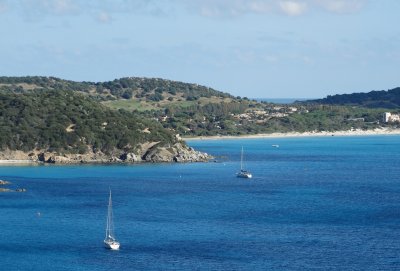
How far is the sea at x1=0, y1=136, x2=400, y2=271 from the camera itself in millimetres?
62250

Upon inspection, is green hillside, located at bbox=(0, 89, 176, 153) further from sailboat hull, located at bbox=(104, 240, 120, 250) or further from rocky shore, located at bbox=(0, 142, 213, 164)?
sailboat hull, located at bbox=(104, 240, 120, 250)

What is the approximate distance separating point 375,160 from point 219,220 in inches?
3001

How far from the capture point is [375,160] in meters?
150

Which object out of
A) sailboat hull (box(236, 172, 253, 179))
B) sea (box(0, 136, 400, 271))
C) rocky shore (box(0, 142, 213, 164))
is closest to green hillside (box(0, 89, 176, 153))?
rocky shore (box(0, 142, 213, 164))

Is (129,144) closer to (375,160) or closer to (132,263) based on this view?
(375,160)

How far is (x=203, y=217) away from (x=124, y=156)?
190 feet

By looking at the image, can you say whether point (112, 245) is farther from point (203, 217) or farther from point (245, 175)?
point (245, 175)

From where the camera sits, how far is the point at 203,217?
80.8m

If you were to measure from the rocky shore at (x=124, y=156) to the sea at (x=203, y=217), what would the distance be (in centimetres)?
499

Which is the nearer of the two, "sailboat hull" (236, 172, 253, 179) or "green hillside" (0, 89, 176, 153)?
"sailboat hull" (236, 172, 253, 179)

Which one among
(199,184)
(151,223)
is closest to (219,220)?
(151,223)

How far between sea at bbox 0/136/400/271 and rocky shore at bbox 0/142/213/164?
4.99 meters

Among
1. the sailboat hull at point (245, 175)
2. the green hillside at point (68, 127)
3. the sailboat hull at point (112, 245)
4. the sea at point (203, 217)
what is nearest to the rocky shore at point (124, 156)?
the green hillside at point (68, 127)

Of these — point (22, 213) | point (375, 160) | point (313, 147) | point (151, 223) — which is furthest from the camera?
point (313, 147)
